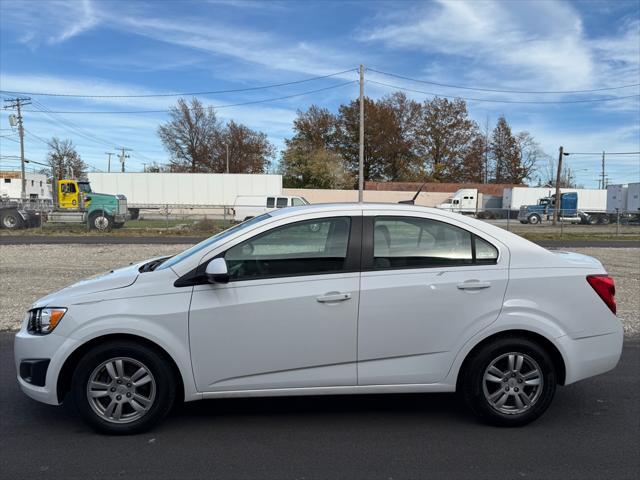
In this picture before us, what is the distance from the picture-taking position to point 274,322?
3676 mm

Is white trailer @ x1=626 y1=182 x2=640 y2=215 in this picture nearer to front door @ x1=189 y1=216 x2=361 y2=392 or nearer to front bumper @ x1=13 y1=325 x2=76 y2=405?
front door @ x1=189 y1=216 x2=361 y2=392

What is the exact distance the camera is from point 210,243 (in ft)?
13.0

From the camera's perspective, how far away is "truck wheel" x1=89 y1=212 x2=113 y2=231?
2622 cm

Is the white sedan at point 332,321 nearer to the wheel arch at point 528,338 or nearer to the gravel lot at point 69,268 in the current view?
the wheel arch at point 528,338

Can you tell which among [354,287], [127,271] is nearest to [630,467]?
[354,287]

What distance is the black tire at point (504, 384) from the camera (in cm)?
388

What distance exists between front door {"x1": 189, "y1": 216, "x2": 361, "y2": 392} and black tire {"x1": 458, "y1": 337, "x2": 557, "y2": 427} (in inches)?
35.2

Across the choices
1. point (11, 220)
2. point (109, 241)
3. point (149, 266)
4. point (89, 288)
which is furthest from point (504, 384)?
point (11, 220)

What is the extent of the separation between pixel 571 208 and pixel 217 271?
50546 mm

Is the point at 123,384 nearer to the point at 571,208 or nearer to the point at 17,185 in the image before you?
the point at 571,208

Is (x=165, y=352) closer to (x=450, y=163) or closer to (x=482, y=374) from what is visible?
(x=482, y=374)

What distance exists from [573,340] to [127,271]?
3.52m

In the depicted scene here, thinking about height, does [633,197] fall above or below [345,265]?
above

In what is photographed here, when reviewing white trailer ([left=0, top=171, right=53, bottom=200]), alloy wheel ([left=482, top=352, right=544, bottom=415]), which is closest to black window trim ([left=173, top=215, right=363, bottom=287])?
alloy wheel ([left=482, top=352, right=544, bottom=415])
